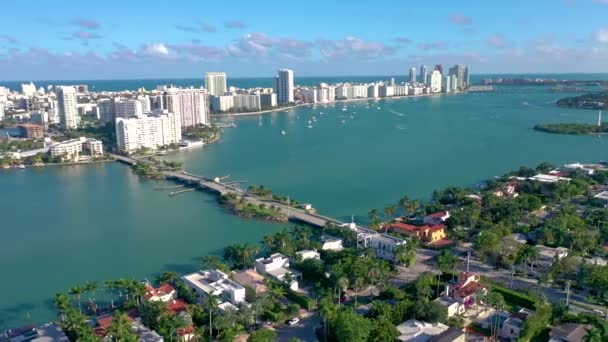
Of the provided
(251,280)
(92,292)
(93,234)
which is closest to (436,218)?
(251,280)

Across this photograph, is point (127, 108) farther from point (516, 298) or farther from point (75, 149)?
point (516, 298)

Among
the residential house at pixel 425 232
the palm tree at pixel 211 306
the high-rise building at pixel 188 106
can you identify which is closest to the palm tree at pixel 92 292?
the palm tree at pixel 211 306

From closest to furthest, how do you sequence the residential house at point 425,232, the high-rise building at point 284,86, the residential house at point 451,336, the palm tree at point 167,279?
the residential house at point 451,336 → the palm tree at point 167,279 → the residential house at point 425,232 → the high-rise building at point 284,86

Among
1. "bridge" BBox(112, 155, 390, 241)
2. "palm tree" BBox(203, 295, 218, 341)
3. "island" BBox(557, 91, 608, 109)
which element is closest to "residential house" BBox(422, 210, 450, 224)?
"bridge" BBox(112, 155, 390, 241)

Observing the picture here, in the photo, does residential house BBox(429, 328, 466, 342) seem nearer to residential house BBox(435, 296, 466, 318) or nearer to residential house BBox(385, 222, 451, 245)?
residential house BBox(435, 296, 466, 318)

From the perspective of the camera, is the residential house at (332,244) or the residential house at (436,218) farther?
the residential house at (436,218)

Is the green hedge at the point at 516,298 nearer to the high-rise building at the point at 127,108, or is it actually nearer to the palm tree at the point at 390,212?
the palm tree at the point at 390,212
